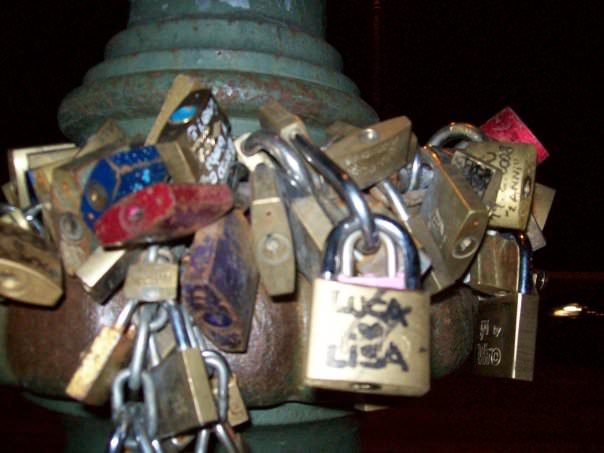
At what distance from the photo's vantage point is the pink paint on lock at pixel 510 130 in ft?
Result: 2.79

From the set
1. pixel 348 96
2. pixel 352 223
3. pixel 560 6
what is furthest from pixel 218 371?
pixel 560 6

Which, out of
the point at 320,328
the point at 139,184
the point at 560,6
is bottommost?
the point at 320,328

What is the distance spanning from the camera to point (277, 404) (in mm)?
652

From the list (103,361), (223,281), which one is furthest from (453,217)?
(103,361)

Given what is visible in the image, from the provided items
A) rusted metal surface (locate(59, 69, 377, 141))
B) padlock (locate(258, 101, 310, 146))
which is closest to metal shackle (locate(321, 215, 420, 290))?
padlock (locate(258, 101, 310, 146))

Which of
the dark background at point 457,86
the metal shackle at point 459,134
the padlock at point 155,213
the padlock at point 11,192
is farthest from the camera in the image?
the dark background at point 457,86

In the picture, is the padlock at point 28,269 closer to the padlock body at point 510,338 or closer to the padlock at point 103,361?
the padlock at point 103,361

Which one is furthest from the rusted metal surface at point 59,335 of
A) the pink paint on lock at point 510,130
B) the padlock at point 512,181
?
the pink paint on lock at point 510,130

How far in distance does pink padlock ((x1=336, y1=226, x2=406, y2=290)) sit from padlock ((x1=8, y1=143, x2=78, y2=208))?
33cm

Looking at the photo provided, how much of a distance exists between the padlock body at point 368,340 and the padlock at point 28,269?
0.25 meters

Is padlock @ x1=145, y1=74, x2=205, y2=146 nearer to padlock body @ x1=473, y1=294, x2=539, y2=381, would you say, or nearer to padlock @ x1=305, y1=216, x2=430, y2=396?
padlock @ x1=305, y1=216, x2=430, y2=396

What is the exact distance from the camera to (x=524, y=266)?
0.75 meters

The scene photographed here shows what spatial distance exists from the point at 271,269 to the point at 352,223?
0.08 m

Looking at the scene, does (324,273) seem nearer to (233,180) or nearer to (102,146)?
(233,180)
